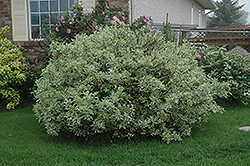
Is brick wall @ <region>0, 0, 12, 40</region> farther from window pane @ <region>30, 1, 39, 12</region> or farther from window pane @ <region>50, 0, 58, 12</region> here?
window pane @ <region>50, 0, 58, 12</region>

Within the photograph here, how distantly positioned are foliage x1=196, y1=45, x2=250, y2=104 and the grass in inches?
66.2

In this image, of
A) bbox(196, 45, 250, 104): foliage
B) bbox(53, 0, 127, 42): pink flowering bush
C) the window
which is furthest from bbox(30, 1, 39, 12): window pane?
bbox(196, 45, 250, 104): foliage

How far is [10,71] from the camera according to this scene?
253 inches

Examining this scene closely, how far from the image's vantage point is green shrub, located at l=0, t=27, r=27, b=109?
252 inches

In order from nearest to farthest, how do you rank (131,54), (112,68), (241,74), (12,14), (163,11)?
1. (112,68)
2. (131,54)
3. (241,74)
4. (12,14)
5. (163,11)

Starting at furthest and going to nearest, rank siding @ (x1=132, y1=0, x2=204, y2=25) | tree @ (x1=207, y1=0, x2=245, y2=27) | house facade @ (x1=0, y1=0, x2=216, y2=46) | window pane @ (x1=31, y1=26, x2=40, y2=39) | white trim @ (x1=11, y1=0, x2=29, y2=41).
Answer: tree @ (x1=207, y1=0, x2=245, y2=27)
siding @ (x1=132, y1=0, x2=204, y2=25)
window pane @ (x1=31, y1=26, x2=40, y2=39)
white trim @ (x1=11, y1=0, x2=29, y2=41)
house facade @ (x1=0, y1=0, x2=216, y2=46)

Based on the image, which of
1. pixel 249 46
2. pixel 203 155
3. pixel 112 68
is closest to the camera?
pixel 203 155

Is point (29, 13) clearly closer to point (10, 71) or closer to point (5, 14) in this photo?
point (5, 14)

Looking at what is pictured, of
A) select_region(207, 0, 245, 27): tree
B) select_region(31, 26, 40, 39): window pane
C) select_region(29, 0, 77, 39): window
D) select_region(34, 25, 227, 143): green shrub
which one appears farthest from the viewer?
select_region(207, 0, 245, 27): tree

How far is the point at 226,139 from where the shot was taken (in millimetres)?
4281

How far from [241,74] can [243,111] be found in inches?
38.4

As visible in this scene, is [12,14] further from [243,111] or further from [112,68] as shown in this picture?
[243,111]

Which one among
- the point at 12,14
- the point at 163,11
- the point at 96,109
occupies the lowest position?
the point at 96,109

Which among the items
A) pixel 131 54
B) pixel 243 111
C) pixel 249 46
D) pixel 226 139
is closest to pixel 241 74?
pixel 243 111
